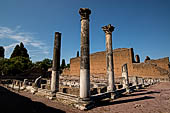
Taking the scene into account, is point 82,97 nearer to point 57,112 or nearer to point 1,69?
point 57,112

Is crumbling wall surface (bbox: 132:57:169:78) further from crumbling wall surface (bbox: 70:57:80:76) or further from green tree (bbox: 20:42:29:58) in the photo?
green tree (bbox: 20:42:29:58)

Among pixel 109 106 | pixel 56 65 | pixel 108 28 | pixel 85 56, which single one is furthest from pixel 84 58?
pixel 108 28

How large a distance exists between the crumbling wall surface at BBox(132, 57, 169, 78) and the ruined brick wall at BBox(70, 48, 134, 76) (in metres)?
2.41

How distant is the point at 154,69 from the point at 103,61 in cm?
1328

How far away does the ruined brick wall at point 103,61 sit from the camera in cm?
2738

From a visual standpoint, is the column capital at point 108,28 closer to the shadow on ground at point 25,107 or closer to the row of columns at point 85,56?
the row of columns at point 85,56

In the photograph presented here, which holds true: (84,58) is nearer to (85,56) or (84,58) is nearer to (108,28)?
(85,56)

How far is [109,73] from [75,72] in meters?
31.4

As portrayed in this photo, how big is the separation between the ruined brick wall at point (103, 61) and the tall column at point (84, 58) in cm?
2298

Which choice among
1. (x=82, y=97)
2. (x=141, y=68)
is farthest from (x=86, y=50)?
(x=141, y=68)

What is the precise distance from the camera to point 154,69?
75.5 feet

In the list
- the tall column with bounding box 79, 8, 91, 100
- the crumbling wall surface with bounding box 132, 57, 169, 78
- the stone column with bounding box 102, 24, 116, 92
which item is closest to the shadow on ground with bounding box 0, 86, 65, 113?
the tall column with bounding box 79, 8, 91, 100

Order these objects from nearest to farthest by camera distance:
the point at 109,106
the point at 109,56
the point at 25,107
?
the point at 109,106, the point at 25,107, the point at 109,56

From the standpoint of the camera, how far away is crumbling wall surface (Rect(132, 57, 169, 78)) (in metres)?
22.2
